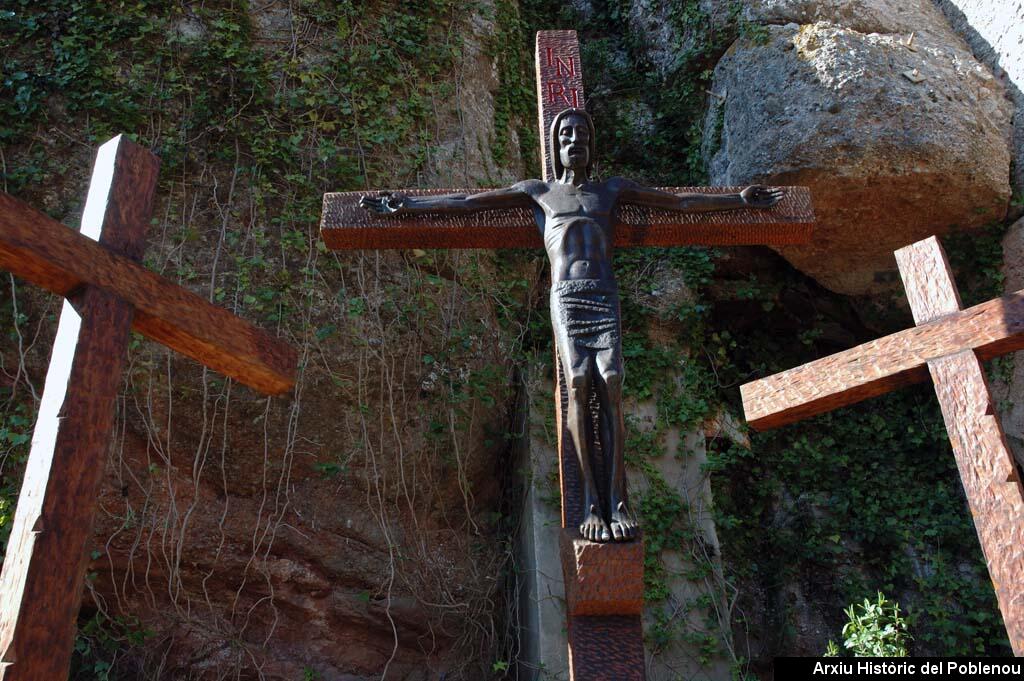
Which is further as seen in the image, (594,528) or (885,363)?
(885,363)

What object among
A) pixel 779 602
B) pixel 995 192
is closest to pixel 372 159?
pixel 779 602

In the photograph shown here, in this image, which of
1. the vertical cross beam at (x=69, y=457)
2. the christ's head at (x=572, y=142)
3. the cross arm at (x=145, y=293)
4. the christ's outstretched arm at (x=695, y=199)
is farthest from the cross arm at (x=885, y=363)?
the vertical cross beam at (x=69, y=457)

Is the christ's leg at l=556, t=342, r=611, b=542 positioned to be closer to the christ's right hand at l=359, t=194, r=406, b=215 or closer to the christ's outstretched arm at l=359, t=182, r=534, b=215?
the christ's outstretched arm at l=359, t=182, r=534, b=215

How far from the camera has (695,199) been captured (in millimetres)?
3674

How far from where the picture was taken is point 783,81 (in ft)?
19.9

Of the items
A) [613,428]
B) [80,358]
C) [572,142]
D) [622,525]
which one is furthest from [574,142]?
[80,358]

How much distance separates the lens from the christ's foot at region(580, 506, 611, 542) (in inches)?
110

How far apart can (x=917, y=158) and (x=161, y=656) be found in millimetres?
5341

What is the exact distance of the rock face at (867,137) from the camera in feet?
18.5

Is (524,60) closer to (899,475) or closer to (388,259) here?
(388,259)

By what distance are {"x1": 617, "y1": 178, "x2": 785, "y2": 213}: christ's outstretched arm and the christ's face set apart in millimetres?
185

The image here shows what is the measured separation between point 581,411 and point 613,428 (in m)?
0.13

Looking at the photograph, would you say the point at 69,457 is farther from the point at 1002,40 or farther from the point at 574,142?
the point at 1002,40

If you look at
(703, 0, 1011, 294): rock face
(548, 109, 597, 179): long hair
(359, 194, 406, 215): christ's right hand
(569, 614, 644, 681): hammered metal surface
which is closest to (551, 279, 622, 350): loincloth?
(548, 109, 597, 179): long hair
